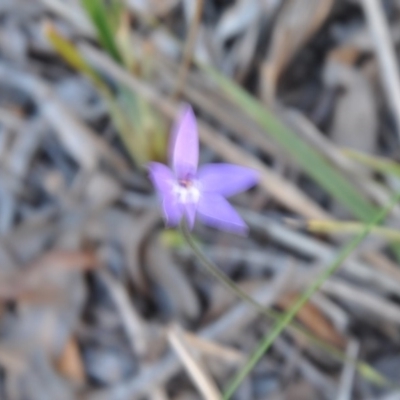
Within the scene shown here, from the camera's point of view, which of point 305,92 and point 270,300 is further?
point 305,92

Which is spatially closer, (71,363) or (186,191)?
(186,191)

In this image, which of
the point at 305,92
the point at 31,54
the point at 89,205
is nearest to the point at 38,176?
the point at 89,205

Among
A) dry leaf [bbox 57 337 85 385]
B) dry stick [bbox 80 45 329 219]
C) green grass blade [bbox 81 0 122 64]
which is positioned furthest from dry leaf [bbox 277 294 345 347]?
green grass blade [bbox 81 0 122 64]

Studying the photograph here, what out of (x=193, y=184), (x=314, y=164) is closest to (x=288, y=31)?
(x=314, y=164)

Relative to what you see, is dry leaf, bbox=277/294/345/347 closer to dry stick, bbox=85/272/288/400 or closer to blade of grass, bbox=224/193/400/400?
dry stick, bbox=85/272/288/400

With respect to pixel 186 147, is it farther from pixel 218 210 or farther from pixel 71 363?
pixel 71 363

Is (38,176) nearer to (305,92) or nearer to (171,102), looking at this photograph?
(171,102)

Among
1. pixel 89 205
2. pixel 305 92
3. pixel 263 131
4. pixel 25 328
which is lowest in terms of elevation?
pixel 25 328
